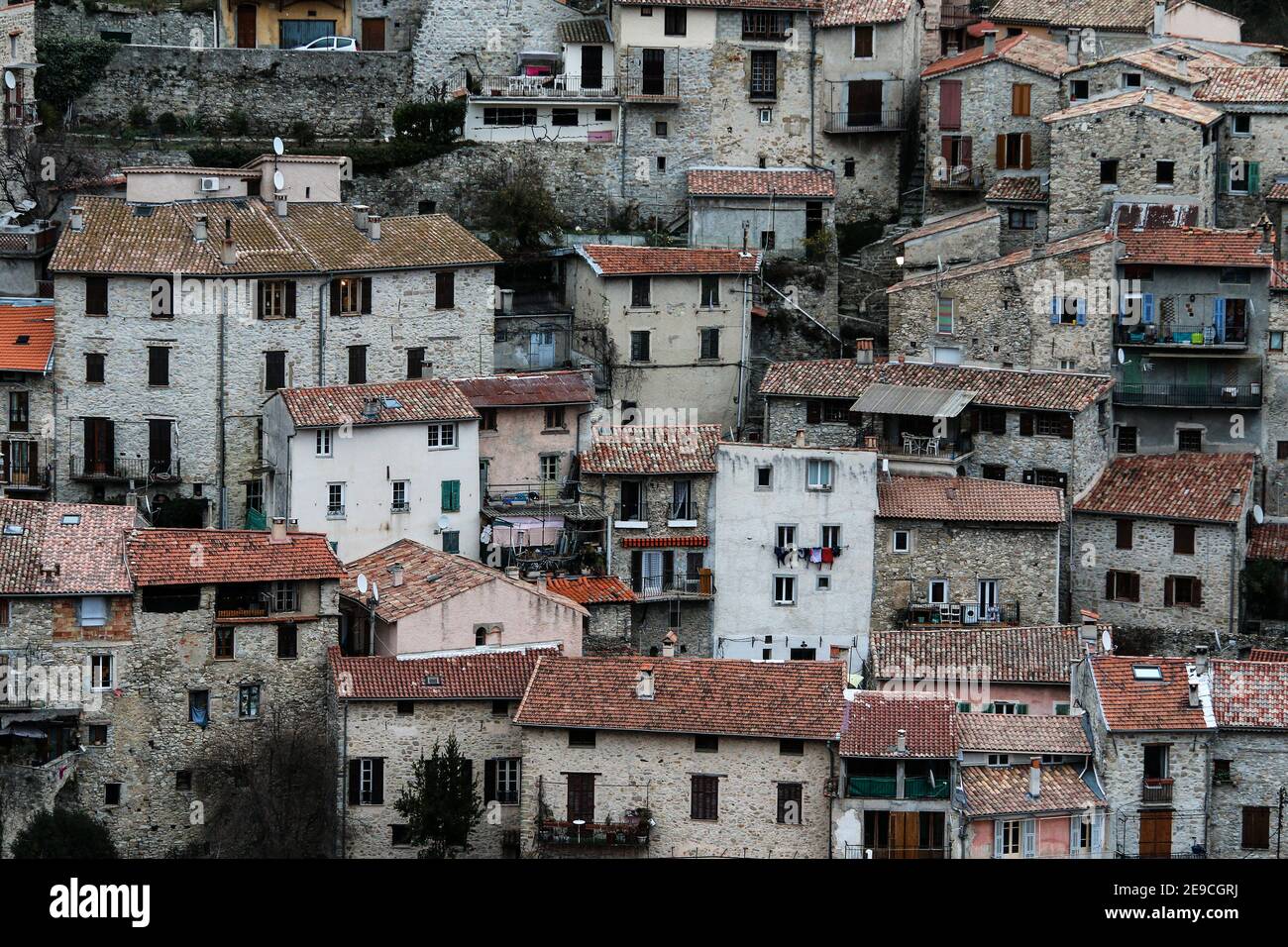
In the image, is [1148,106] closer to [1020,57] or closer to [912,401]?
[1020,57]

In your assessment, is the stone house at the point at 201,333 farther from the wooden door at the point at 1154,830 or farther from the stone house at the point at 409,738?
the wooden door at the point at 1154,830

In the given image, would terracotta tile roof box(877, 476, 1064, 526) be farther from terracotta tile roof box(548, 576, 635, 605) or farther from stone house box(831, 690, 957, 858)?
stone house box(831, 690, 957, 858)

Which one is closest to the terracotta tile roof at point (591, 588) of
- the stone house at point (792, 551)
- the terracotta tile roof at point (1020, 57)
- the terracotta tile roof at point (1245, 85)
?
the stone house at point (792, 551)

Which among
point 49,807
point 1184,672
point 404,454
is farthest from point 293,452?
point 1184,672

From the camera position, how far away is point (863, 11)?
62781mm

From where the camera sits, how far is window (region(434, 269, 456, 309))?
53.2 metres

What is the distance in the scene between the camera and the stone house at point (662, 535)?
50500 mm

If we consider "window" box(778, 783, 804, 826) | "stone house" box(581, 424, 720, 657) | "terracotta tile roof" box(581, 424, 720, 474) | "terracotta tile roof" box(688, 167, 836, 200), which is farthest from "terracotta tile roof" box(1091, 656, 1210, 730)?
"terracotta tile roof" box(688, 167, 836, 200)

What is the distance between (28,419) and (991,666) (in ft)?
73.2

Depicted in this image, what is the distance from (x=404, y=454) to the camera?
49.6 meters

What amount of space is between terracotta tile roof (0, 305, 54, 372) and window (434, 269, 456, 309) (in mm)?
8917

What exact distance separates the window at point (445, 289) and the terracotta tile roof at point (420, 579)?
7.27m
